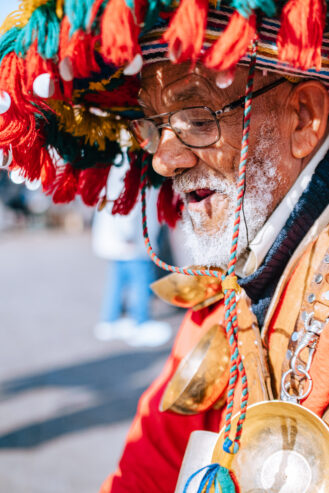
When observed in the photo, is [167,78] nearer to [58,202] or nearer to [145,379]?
[58,202]

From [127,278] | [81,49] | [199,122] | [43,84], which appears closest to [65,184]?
[199,122]

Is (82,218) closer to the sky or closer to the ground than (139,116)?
closer to the ground

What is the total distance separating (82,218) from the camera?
14203mm

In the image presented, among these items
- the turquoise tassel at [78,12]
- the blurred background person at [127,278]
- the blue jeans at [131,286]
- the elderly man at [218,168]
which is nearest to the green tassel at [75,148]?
the elderly man at [218,168]

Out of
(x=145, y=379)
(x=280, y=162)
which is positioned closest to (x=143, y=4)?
(x=280, y=162)

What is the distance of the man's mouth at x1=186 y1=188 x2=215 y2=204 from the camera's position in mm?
1464

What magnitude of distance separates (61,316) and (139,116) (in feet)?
15.6

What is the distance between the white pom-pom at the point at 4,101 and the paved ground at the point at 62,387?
95.4 inches

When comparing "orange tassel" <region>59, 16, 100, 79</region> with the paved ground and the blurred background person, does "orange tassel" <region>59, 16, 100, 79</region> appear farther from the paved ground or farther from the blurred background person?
the blurred background person

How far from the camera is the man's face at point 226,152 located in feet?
4.45

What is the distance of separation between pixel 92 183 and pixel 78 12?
0.90m

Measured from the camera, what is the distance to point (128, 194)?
74.0 inches

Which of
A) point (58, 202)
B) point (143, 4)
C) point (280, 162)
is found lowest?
point (58, 202)

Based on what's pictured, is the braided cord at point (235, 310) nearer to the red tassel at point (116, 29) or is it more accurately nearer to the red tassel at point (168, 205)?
the red tassel at point (116, 29)
